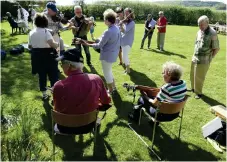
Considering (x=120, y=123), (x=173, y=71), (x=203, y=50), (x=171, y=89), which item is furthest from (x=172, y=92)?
(x=203, y=50)

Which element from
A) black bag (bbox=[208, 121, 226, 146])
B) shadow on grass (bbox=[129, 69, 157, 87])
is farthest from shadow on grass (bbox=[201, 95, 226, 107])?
black bag (bbox=[208, 121, 226, 146])

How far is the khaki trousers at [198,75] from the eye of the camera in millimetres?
6059

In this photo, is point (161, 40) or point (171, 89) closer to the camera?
point (171, 89)

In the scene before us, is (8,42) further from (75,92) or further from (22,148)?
(22,148)

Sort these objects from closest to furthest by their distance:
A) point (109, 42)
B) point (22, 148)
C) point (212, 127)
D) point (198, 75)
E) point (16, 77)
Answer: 1. point (22, 148)
2. point (212, 127)
3. point (109, 42)
4. point (198, 75)
5. point (16, 77)

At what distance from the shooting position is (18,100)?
5.75m

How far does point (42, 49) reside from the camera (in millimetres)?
5082

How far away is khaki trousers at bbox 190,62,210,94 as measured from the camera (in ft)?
19.9

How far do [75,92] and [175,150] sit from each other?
1.98 m

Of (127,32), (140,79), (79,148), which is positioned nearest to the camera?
(79,148)

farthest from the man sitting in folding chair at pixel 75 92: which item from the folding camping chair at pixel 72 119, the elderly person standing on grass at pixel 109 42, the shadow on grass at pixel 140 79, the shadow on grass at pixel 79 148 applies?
the shadow on grass at pixel 140 79

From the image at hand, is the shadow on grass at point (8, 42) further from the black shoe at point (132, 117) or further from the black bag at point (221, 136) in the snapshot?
the black bag at point (221, 136)

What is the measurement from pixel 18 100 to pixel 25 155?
357 cm

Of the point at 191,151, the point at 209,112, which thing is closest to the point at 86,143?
the point at 191,151
